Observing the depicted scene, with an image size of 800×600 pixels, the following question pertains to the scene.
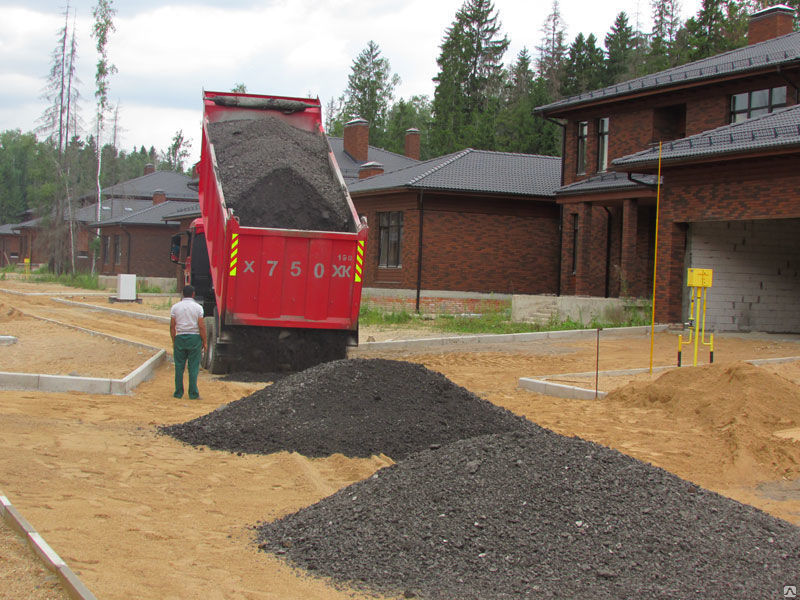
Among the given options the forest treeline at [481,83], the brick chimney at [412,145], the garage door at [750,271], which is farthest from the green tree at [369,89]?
the garage door at [750,271]

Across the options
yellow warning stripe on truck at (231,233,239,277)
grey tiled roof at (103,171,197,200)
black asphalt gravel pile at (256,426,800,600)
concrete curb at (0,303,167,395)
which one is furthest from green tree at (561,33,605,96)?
black asphalt gravel pile at (256,426,800,600)

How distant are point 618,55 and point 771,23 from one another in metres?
26.9

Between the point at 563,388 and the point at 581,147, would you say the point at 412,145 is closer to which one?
the point at 581,147

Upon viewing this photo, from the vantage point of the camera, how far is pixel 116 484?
6.60 metres

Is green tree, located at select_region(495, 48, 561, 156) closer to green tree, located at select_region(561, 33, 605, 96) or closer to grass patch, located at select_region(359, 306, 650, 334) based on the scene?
green tree, located at select_region(561, 33, 605, 96)

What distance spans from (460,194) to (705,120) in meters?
8.21

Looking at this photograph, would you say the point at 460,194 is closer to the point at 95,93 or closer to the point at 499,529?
the point at 499,529

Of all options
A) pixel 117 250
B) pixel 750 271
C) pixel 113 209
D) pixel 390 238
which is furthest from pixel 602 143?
pixel 113 209

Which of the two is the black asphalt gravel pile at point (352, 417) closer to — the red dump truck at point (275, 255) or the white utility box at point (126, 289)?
the red dump truck at point (275, 255)

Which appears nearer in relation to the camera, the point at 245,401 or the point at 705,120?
the point at 245,401

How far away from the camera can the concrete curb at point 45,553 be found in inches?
159

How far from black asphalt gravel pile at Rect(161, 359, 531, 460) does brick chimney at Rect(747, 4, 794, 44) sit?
24244 millimetres

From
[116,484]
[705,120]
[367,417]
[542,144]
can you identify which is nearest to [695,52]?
[542,144]

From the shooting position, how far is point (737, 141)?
18172mm
